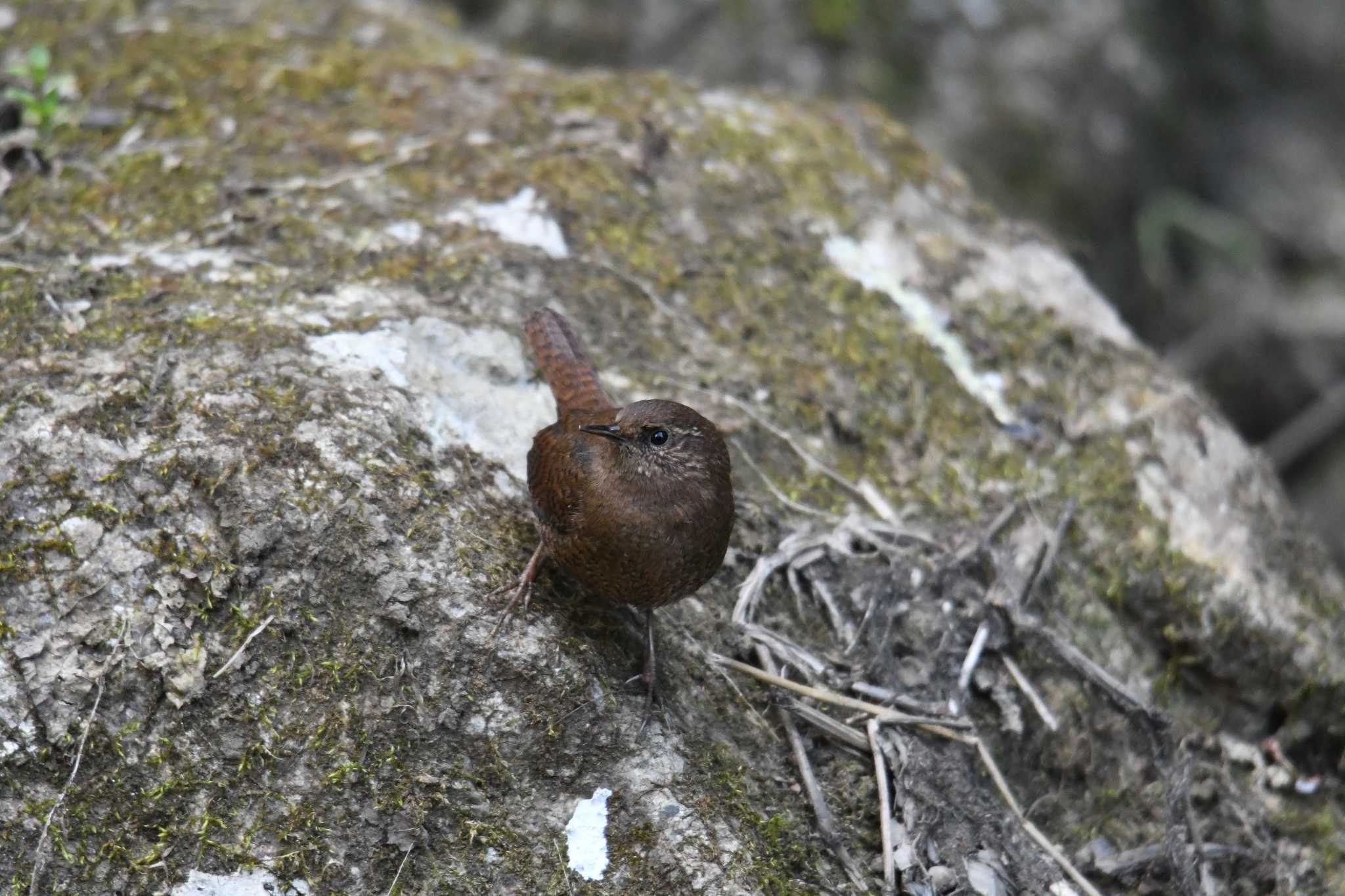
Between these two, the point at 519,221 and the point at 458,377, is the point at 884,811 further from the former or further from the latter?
the point at 519,221

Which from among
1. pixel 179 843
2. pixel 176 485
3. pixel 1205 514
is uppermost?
pixel 1205 514

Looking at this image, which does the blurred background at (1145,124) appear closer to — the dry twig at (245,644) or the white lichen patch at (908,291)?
the white lichen patch at (908,291)

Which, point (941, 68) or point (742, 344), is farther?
point (941, 68)

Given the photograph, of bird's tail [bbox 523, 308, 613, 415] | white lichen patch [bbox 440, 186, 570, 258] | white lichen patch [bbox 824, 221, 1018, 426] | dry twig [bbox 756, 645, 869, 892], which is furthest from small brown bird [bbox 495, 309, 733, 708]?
white lichen patch [bbox 824, 221, 1018, 426]

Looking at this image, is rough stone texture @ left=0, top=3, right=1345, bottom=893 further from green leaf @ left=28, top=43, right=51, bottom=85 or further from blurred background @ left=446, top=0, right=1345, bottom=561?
blurred background @ left=446, top=0, right=1345, bottom=561

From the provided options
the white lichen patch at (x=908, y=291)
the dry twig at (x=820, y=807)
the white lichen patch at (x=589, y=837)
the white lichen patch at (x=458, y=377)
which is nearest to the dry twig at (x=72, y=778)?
the white lichen patch at (x=458, y=377)

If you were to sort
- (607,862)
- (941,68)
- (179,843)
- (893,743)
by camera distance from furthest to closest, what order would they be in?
1. (941,68)
2. (893,743)
3. (607,862)
4. (179,843)

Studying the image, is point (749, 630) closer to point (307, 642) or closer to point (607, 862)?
point (607, 862)

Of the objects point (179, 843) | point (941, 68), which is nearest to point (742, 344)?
Result: point (179, 843)
